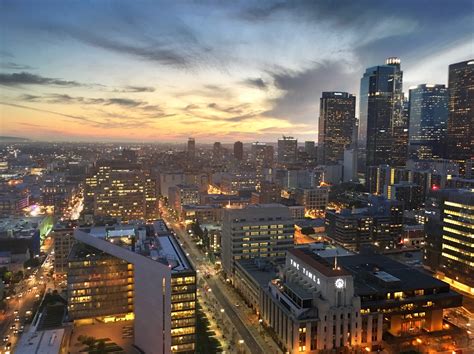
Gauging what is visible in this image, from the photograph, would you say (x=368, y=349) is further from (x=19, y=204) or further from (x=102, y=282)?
(x=19, y=204)

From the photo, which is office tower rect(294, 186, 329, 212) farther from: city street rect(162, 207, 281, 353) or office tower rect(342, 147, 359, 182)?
office tower rect(342, 147, 359, 182)

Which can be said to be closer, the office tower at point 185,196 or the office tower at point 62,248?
the office tower at point 62,248

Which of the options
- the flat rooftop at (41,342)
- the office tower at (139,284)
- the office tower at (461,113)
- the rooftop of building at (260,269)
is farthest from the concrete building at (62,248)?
the office tower at (461,113)

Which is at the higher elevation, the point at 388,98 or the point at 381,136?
the point at 388,98

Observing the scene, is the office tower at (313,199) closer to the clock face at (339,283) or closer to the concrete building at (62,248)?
the concrete building at (62,248)

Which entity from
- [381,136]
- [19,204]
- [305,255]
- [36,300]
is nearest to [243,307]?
[305,255]

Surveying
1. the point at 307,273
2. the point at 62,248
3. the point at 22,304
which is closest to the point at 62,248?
the point at 62,248
